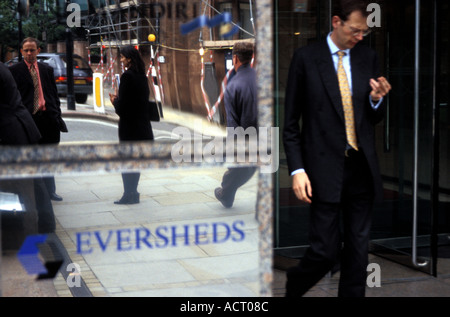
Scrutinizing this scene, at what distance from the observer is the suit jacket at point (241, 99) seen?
3436mm

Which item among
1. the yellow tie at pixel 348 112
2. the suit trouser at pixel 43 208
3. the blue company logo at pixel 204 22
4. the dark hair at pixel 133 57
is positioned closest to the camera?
the suit trouser at pixel 43 208

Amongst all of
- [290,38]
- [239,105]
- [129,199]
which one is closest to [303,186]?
[239,105]

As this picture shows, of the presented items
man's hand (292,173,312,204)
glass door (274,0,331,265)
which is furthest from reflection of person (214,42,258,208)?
glass door (274,0,331,265)

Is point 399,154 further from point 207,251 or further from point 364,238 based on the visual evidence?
point 207,251

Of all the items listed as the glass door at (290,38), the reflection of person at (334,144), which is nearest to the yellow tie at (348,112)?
the reflection of person at (334,144)

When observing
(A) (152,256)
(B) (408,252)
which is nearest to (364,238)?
(A) (152,256)

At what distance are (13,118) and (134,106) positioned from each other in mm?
580

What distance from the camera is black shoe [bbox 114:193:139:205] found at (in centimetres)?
319

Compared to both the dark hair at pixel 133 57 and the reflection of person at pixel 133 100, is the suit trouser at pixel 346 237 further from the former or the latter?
the dark hair at pixel 133 57

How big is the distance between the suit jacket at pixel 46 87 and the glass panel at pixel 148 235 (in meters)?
0.38

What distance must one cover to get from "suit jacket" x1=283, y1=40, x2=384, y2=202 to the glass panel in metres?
0.38
